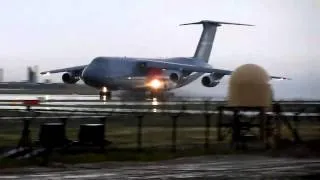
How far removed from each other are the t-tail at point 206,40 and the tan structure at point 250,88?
2852 inches

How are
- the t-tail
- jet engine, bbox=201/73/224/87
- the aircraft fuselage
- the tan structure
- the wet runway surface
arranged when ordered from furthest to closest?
the t-tail < jet engine, bbox=201/73/224/87 < the aircraft fuselage < the tan structure < the wet runway surface

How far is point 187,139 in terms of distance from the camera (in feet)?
110

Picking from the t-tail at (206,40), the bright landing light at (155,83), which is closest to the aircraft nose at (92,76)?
the bright landing light at (155,83)

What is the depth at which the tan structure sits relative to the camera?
35562mm

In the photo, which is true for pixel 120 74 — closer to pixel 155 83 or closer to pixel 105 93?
pixel 105 93

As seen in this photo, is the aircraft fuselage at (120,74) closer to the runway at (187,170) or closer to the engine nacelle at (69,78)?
the engine nacelle at (69,78)

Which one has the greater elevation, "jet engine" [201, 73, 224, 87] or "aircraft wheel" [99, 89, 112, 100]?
"jet engine" [201, 73, 224, 87]

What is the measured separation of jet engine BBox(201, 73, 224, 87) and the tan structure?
51348 mm

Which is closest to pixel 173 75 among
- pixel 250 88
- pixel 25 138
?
pixel 250 88

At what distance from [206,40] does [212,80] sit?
2558 centimetres

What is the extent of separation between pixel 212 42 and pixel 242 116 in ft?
256

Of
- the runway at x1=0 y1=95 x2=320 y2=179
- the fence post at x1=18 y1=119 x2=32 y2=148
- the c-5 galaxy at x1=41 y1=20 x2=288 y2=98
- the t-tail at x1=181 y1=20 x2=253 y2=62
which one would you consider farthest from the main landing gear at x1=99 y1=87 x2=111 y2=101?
the runway at x1=0 y1=95 x2=320 y2=179

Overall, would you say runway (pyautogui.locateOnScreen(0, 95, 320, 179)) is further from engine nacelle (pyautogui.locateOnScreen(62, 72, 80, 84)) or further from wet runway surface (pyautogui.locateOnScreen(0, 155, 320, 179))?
engine nacelle (pyautogui.locateOnScreen(62, 72, 80, 84))

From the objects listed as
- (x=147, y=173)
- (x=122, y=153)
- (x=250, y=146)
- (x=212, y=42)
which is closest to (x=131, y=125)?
(x=250, y=146)
